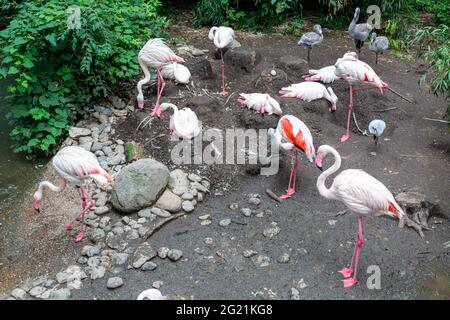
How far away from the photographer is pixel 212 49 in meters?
7.88

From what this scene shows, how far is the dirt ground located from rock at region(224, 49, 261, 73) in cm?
21

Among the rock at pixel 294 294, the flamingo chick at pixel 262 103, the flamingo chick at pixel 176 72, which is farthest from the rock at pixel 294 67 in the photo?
the rock at pixel 294 294

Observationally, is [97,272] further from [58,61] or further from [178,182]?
[58,61]

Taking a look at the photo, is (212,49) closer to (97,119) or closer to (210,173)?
(97,119)

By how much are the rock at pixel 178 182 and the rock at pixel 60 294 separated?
143cm

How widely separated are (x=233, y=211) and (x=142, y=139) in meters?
1.49

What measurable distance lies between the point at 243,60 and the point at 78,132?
94.6 inches

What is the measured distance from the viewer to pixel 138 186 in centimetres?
489

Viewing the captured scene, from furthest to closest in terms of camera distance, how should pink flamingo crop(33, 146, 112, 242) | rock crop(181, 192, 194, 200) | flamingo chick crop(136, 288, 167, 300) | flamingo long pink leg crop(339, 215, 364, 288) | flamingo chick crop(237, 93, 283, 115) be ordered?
flamingo chick crop(237, 93, 283, 115) → rock crop(181, 192, 194, 200) → pink flamingo crop(33, 146, 112, 242) → flamingo long pink leg crop(339, 215, 364, 288) → flamingo chick crop(136, 288, 167, 300)

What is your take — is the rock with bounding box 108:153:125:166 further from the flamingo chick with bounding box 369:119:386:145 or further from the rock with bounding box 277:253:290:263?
the flamingo chick with bounding box 369:119:386:145

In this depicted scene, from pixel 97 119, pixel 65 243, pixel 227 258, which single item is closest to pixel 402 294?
pixel 227 258

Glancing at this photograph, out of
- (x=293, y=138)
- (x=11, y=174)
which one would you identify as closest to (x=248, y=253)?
(x=293, y=138)

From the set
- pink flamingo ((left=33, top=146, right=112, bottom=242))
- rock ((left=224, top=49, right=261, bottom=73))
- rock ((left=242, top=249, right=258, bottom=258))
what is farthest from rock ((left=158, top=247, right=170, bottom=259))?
rock ((left=224, top=49, right=261, bottom=73))

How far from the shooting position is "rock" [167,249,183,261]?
4382 mm
